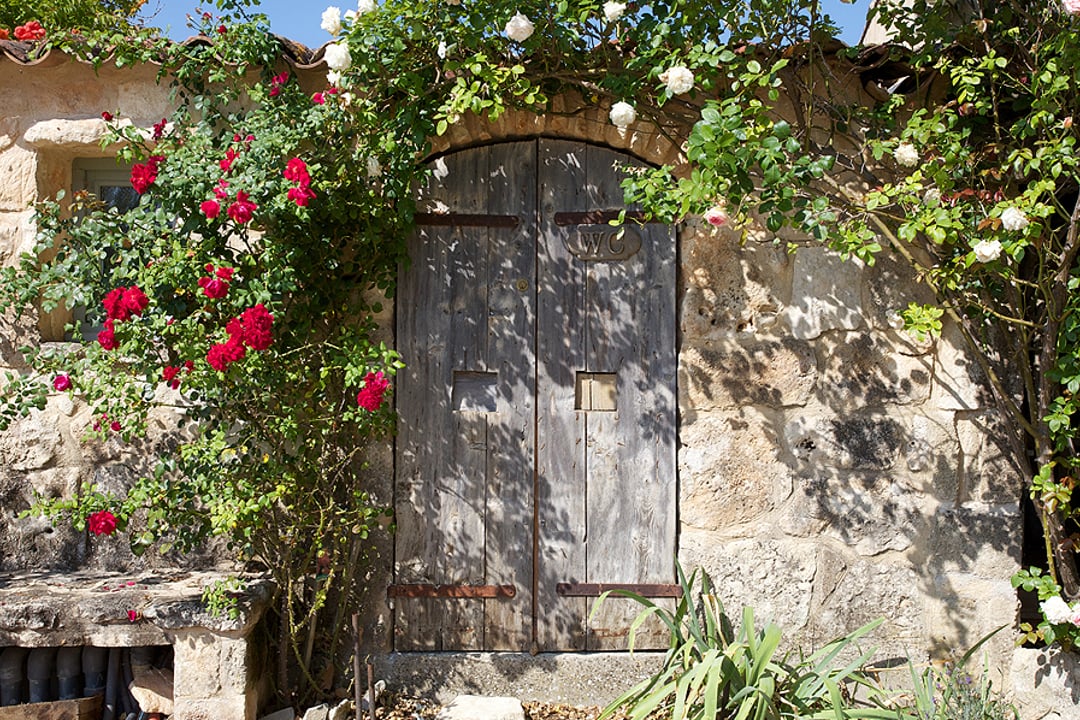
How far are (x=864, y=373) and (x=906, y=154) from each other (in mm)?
830

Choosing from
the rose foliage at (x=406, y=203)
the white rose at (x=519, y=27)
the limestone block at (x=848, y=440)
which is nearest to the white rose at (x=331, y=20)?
the rose foliage at (x=406, y=203)

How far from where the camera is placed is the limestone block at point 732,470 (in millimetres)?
3453

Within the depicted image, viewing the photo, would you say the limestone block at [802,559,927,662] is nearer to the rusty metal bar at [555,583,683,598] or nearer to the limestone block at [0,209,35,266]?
the rusty metal bar at [555,583,683,598]

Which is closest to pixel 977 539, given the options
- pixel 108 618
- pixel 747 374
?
pixel 747 374

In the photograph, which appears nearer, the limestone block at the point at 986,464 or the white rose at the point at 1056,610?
the white rose at the point at 1056,610

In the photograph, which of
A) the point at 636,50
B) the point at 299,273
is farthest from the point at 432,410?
the point at 636,50

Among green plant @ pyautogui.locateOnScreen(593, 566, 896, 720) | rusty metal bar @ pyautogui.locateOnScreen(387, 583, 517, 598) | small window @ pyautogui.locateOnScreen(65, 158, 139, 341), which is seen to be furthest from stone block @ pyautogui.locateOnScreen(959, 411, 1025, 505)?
small window @ pyautogui.locateOnScreen(65, 158, 139, 341)

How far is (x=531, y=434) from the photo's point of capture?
3.50 metres

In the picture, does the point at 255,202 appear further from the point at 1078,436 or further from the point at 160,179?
the point at 1078,436

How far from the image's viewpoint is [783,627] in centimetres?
344

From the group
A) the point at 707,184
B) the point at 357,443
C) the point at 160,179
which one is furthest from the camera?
the point at 357,443

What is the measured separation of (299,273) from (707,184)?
1423 mm

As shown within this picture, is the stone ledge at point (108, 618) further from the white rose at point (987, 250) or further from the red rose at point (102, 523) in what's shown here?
the white rose at point (987, 250)

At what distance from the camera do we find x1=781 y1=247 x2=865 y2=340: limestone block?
11.3 feet
